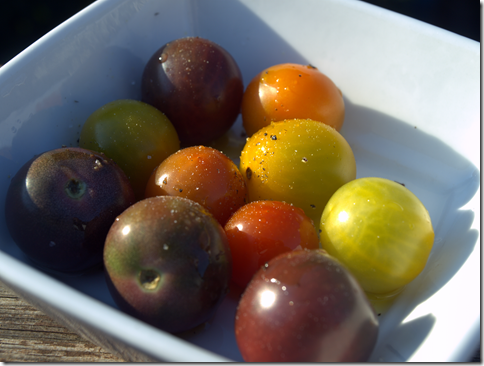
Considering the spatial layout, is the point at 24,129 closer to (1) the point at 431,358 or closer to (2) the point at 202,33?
(2) the point at 202,33

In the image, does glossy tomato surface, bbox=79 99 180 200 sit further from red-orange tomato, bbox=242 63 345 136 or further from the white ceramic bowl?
red-orange tomato, bbox=242 63 345 136

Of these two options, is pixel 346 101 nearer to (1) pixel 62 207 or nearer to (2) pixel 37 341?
(1) pixel 62 207

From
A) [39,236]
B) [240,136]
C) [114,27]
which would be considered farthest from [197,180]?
[114,27]

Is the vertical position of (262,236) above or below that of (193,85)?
below

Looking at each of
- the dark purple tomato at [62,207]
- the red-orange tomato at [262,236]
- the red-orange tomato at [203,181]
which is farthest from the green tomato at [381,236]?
the dark purple tomato at [62,207]

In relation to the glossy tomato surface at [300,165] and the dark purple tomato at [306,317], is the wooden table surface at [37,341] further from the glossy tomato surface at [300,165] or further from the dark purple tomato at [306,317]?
the glossy tomato surface at [300,165]

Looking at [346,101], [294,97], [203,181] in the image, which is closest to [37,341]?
[203,181]

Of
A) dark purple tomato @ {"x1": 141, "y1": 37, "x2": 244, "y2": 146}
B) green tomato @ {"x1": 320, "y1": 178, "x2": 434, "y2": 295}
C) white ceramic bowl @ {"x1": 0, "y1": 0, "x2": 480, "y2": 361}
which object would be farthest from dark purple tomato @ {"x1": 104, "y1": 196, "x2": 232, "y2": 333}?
dark purple tomato @ {"x1": 141, "y1": 37, "x2": 244, "y2": 146}
